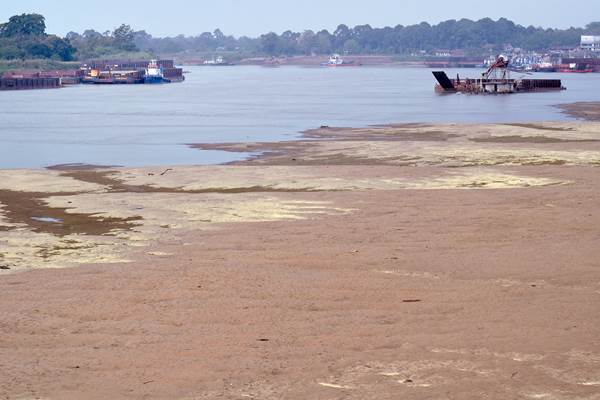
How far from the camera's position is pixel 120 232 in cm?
1700

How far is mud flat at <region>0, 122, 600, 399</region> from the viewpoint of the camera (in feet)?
27.8

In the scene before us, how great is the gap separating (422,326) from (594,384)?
228cm

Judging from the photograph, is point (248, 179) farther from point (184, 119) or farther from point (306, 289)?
point (184, 119)

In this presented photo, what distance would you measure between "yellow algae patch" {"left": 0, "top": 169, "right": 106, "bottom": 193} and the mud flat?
27cm

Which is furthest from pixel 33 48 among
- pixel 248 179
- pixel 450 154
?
pixel 248 179

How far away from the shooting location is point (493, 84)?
296 ft

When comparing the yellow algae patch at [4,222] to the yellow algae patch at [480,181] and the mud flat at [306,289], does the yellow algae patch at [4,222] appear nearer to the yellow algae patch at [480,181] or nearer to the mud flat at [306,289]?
the mud flat at [306,289]

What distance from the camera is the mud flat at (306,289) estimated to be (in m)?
8.48

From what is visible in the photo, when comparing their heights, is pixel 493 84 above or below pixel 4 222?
below

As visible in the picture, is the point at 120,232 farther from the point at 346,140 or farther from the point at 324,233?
the point at 346,140

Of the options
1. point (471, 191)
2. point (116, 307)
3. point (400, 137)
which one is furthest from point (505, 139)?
point (116, 307)

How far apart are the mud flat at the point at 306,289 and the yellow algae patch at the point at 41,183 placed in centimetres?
27

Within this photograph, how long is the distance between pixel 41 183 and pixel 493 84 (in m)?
69.2

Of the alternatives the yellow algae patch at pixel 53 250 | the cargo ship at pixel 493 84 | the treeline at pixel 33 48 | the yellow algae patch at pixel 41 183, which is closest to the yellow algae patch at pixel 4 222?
the yellow algae patch at pixel 53 250
